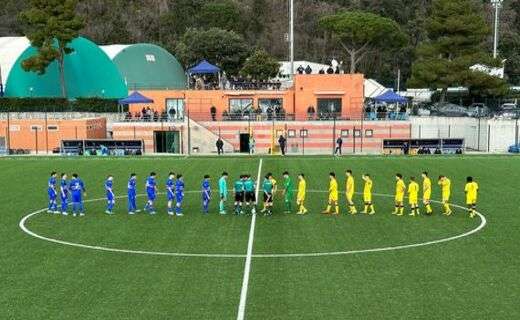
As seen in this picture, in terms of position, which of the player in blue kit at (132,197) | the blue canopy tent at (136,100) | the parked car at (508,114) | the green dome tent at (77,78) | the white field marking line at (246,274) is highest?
the green dome tent at (77,78)

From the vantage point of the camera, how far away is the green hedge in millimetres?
63938

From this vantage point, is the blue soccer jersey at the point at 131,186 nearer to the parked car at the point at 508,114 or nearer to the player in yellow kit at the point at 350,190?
the player in yellow kit at the point at 350,190

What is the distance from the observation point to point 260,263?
17.0 meters

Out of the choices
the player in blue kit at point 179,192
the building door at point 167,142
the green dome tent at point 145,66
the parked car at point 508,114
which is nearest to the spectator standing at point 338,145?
the parked car at point 508,114

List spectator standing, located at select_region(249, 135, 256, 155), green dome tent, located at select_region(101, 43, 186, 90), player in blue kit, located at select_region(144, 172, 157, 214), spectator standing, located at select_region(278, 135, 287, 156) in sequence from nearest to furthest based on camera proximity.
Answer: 1. player in blue kit, located at select_region(144, 172, 157, 214)
2. spectator standing, located at select_region(278, 135, 287, 156)
3. spectator standing, located at select_region(249, 135, 256, 155)
4. green dome tent, located at select_region(101, 43, 186, 90)

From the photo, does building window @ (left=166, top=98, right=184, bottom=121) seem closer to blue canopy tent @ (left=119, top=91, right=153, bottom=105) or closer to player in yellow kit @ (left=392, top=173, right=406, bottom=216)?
blue canopy tent @ (left=119, top=91, right=153, bottom=105)

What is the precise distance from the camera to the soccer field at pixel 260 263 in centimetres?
1339

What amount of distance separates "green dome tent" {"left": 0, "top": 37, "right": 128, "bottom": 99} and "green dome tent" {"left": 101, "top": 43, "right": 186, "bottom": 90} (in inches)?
85.4

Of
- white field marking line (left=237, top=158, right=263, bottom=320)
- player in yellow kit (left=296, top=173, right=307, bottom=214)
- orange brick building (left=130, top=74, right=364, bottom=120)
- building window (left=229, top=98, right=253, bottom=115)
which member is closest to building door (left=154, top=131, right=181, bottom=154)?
orange brick building (left=130, top=74, right=364, bottom=120)

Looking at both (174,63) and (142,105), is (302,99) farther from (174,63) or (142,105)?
(174,63)

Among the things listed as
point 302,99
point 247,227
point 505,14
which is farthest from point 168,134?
point 505,14

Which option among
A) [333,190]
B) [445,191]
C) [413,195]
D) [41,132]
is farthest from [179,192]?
[41,132]

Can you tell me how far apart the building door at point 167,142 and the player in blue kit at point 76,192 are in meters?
29.9

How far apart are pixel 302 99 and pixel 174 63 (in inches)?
954
